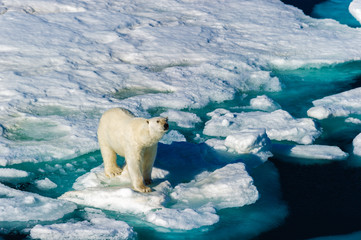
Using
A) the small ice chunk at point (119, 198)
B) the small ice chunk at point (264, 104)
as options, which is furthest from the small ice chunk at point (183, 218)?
the small ice chunk at point (264, 104)

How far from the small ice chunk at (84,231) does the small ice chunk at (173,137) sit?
1.82m

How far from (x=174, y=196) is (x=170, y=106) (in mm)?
2442

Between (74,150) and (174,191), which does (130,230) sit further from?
(74,150)

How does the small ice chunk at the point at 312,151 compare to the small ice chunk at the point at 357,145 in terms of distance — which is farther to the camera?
the small ice chunk at the point at 357,145

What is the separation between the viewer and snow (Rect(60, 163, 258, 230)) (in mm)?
4535

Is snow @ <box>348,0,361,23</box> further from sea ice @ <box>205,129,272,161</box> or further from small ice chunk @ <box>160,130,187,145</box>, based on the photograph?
small ice chunk @ <box>160,130,187,145</box>

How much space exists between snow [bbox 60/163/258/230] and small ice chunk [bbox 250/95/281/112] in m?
2.08

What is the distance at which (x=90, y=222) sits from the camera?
4488mm

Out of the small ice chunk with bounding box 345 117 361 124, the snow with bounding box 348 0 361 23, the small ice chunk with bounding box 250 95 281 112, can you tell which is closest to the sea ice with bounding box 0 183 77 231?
the small ice chunk with bounding box 250 95 281 112

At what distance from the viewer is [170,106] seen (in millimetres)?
7141

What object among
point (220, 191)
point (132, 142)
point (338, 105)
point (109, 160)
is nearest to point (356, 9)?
point (338, 105)

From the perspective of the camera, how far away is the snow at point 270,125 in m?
6.40

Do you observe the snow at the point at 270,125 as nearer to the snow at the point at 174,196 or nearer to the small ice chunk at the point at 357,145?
the small ice chunk at the point at 357,145

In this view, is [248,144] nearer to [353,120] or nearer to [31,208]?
[353,120]
